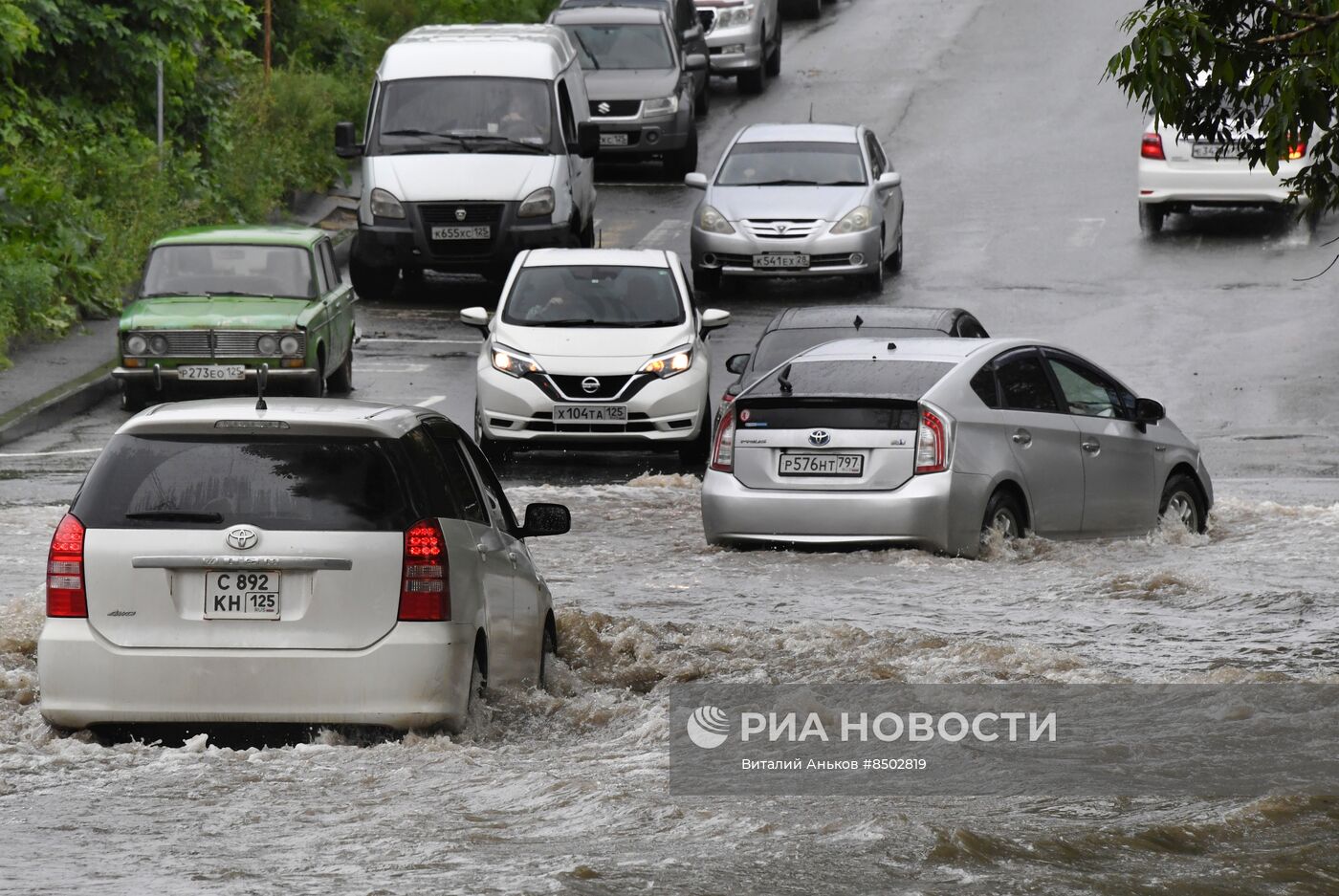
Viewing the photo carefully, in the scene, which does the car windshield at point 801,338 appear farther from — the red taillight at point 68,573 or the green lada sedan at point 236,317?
the red taillight at point 68,573

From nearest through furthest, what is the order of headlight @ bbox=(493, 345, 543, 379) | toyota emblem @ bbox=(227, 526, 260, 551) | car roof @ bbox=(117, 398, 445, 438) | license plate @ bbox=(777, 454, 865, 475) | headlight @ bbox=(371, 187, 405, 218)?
toyota emblem @ bbox=(227, 526, 260, 551)
car roof @ bbox=(117, 398, 445, 438)
license plate @ bbox=(777, 454, 865, 475)
headlight @ bbox=(493, 345, 543, 379)
headlight @ bbox=(371, 187, 405, 218)

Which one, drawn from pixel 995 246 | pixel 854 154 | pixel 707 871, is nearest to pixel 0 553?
pixel 707 871

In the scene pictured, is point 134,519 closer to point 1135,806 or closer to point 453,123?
point 1135,806

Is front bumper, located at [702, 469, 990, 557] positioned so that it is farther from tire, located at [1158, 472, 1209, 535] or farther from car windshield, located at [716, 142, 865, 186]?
car windshield, located at [716, 142, 865, 186]

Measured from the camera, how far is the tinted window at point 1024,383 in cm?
1292

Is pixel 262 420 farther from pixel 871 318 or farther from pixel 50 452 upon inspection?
pixel 50 452

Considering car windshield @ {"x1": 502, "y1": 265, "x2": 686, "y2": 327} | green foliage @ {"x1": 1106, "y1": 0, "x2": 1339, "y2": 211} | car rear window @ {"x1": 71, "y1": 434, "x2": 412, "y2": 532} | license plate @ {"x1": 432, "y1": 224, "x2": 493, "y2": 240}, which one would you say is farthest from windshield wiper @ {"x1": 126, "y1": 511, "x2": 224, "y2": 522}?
license plate @ {"x1": 432, "y1": 224, "x2": 493, "y2": 240}

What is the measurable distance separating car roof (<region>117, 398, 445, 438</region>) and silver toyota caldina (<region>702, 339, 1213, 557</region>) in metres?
4.62

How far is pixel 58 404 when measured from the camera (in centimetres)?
1967

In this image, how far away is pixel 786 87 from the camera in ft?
127

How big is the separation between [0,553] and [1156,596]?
6.64m

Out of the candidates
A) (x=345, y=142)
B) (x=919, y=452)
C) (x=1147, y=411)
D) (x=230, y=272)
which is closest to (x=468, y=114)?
(x=345, y=142)

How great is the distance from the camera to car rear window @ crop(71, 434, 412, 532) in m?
7.48

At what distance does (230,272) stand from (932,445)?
10.1m
